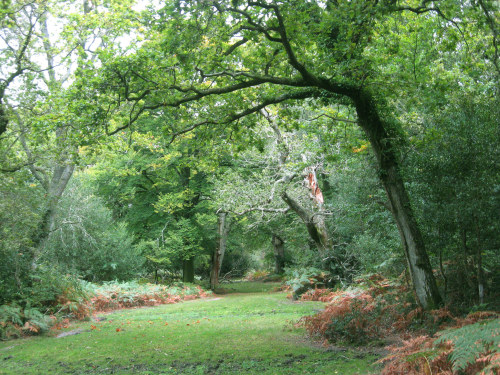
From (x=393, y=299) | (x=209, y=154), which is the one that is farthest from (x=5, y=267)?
(x=393, y=299)

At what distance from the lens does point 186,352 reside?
7047mm

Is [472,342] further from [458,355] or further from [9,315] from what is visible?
[9,315]

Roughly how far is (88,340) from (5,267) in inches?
136

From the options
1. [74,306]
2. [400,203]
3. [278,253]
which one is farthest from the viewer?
[278,253]

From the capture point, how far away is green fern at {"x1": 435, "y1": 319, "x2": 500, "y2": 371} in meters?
3.68

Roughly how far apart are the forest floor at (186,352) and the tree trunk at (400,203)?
5.90 feet

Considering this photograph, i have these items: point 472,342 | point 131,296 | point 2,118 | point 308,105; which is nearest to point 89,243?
point 131,296

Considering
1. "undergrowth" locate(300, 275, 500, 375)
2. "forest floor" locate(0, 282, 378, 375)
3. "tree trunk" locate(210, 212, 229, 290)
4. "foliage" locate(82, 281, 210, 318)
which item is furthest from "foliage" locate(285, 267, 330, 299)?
"tree trunk" locate(210, 212, 229, 290)

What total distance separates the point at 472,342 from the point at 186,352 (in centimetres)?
478

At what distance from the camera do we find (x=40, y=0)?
11453 millimetres

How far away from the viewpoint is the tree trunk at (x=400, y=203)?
7.25m

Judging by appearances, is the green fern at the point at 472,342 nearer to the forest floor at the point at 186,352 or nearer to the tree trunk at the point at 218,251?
the forest floor at the point at 186,352

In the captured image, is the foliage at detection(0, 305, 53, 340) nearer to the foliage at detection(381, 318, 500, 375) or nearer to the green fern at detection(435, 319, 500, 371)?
the foliage at detection(381, 318, 500, 375)

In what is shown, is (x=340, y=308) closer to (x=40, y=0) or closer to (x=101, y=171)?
(x=40, y=0)
